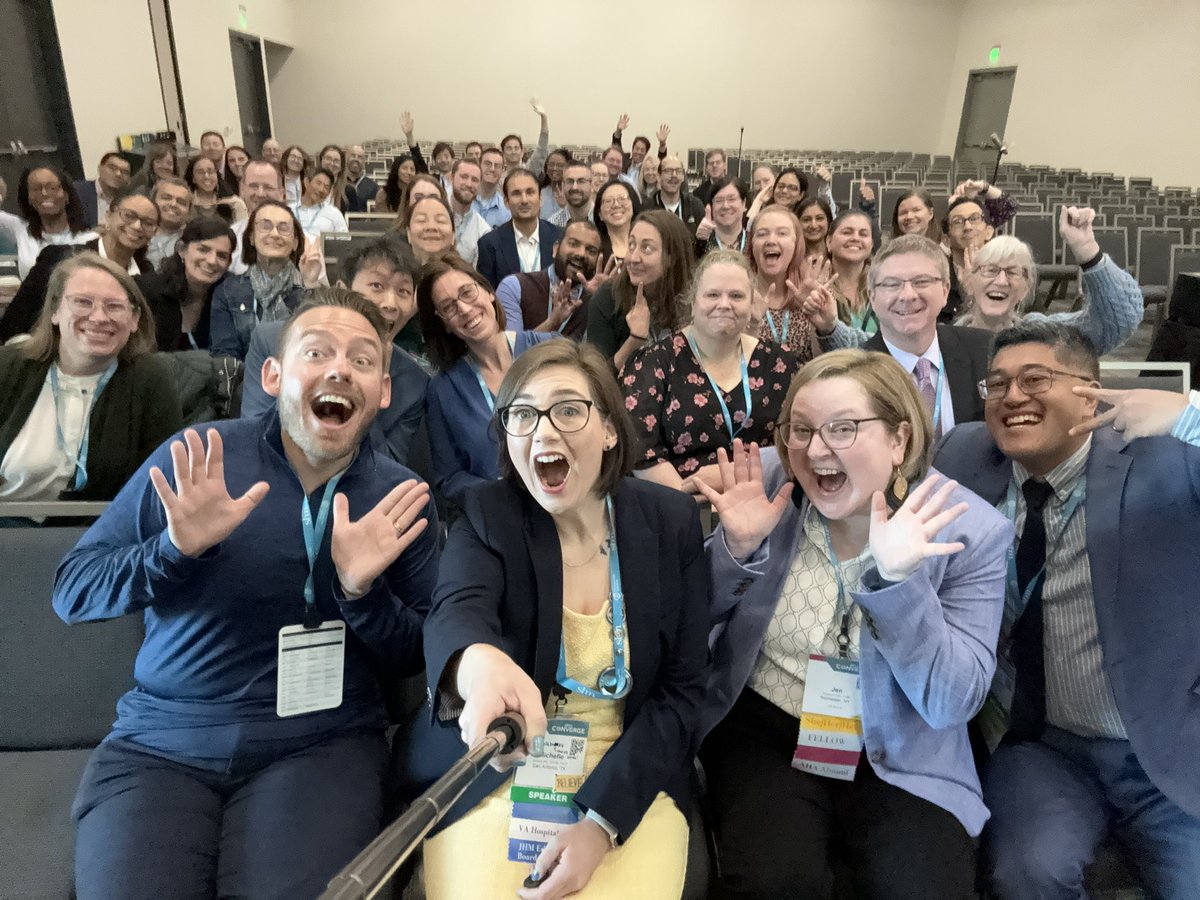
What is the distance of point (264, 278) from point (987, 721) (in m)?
3.27

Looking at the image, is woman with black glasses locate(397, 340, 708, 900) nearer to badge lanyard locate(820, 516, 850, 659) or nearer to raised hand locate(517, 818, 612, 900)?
raised hand locate(517, 818, 612, 900)

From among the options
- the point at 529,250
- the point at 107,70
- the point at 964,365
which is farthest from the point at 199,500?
the point at 107,70

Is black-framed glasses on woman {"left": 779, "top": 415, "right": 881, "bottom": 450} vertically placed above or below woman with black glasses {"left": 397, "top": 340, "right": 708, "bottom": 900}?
above

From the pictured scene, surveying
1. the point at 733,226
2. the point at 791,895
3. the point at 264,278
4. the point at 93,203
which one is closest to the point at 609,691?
the point at 791,895

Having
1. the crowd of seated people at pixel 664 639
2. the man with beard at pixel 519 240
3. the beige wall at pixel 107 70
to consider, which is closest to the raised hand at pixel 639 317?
the man with beard at pixel 519 240

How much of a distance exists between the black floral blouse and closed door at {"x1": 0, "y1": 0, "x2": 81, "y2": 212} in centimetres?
751

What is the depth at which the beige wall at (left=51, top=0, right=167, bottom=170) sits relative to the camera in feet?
24.1

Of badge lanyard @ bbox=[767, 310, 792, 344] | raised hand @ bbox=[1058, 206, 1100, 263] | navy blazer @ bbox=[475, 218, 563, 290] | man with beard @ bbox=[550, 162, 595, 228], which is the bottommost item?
badge lanyard @ bbox=[767, 310, 792, 344]

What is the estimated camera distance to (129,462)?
2.11 m

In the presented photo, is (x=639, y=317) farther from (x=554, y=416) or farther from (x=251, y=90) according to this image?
(x=251, y=90)

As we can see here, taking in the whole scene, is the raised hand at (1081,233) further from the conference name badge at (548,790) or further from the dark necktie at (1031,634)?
the conference name badge at (548,790)

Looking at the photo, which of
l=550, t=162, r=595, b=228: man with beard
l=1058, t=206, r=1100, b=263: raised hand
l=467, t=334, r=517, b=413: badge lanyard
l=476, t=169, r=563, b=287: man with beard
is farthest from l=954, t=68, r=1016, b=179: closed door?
l=467, t=334, r=517, b=413: badge lanyard

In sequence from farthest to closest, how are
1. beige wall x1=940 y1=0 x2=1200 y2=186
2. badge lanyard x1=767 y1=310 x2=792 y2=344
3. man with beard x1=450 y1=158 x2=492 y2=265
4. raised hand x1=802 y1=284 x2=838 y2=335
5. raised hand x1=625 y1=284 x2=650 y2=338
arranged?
beige wall x1=940 y1=0 x2=1200 y2=186 < man with beard x1=450 y1=158 x2=492 y2=265 < raised hand x1=625 y1=284 x2=650 y2=338 < badge lanyard x1=767 y1=310 x2=792 y2=344 < raised hand x1=802 y1=284 x2=838 y2=335

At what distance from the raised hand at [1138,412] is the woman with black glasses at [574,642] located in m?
0.86
